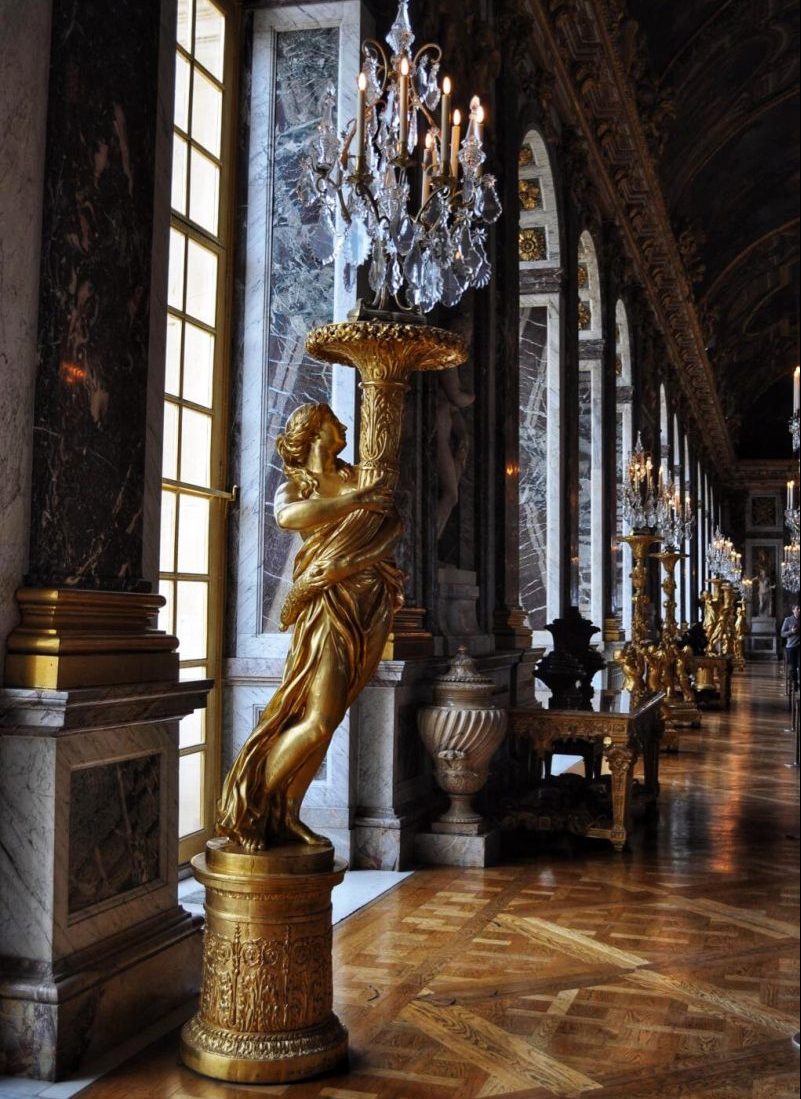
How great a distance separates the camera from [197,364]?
22.2 ft

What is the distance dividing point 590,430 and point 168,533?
10155mm

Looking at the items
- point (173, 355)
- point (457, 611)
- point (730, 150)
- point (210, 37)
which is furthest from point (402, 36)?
point (730, 150)

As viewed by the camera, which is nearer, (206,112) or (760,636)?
(206,112)

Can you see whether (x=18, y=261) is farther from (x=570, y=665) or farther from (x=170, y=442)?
(x=570, y=665)

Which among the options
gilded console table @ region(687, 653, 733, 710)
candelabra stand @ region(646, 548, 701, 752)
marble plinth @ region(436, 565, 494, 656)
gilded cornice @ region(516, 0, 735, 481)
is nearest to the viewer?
marble plinth @ region(436, 565, 494, 656)

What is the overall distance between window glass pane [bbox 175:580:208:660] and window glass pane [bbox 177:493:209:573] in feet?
0.31

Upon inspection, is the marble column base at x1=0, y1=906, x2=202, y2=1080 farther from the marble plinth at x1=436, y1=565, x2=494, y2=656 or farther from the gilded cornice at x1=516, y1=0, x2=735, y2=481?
the gilded cornice at x1=516, y1=0, x2=735, y2=481

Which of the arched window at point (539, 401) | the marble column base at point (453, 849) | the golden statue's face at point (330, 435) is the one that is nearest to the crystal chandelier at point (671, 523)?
the arched window at point (539, 401)

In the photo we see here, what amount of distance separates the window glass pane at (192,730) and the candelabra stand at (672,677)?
20.1 feet

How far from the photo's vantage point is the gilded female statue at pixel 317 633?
12.9 ft

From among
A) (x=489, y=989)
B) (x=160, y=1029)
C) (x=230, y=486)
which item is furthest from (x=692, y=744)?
(x=160, y=1029)

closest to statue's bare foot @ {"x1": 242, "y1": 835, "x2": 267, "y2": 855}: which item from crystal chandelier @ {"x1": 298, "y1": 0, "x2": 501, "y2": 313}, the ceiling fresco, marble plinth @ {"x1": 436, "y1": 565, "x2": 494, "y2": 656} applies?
crystal chandelier @ {"x1": 298, "y1": 0, "x2": 501, "y2": 313}

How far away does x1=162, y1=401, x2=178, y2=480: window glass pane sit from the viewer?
6270 mm

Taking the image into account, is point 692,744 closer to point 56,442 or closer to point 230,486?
point 230,486
